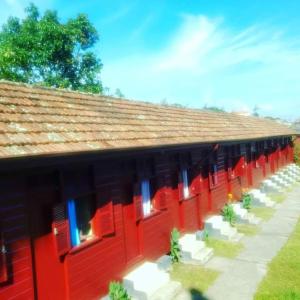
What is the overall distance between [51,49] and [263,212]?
17639mm

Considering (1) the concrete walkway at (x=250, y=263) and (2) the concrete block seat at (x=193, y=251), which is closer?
(1) the concrete walkway at (x=250, y=263)

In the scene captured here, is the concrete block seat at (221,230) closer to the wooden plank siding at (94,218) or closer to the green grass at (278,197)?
the wooden plank siding at (94,218)

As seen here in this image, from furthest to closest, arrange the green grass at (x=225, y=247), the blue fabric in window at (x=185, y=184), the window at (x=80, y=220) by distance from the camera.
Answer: the blue fabric in window at (x=185, y=184) < the green grass at (x=225, y=247) < the window at (x=80, y=220)

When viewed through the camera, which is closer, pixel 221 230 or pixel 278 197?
pixel 221 230

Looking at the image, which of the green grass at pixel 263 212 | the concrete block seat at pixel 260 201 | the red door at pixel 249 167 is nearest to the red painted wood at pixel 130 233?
the green grass at pixel 263 212

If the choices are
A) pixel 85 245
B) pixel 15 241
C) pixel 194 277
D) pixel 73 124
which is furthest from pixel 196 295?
pixel 73 124

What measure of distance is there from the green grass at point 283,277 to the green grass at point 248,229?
168 cm

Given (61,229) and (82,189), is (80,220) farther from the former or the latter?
(61,229)

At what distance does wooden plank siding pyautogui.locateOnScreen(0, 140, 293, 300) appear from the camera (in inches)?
218

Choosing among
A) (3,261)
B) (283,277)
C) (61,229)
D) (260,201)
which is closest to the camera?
(3,261)

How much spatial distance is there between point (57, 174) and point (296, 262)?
284 inches

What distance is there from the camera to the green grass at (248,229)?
12781 mm

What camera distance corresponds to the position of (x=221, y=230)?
12.0 meters

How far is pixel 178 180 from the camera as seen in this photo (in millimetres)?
10969
